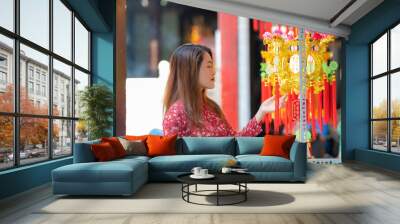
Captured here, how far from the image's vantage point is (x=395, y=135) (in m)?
7.82

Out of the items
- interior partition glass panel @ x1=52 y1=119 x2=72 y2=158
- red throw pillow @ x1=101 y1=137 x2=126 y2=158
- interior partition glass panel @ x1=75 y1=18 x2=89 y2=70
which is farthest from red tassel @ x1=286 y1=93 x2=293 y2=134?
interior partition glass panel @ x1=52 y1=119 x2=72 y2=158

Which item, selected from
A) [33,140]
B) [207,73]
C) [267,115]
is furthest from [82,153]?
[267,115]

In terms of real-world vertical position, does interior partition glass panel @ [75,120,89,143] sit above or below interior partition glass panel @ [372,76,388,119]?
below

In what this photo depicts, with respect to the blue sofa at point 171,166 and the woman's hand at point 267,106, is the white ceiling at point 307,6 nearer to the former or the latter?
the woman's hand at point 267,106

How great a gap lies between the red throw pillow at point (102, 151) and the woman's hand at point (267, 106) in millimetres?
4082

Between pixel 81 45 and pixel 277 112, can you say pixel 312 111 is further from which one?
pixel 81 45

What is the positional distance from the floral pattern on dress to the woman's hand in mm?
680

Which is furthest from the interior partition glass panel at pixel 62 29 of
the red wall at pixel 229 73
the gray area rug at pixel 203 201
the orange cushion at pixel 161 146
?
the red wall at pixel 229 73

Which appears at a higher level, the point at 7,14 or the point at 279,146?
the point at 7,14

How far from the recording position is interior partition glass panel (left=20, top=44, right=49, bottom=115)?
210 inches

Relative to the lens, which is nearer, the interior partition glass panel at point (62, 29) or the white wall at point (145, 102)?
the interior partition glass panel at point (62, 29)

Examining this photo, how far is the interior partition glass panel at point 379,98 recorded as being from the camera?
844 centimetres

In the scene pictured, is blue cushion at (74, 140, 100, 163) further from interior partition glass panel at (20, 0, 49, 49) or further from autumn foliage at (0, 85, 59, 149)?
interior partition glass panel at (20, 0, 49, 49)

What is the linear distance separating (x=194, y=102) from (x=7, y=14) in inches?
165
